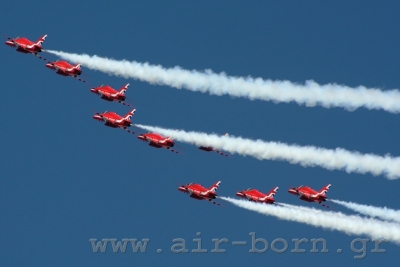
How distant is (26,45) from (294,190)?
32.2 meters

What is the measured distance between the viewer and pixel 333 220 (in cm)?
11469

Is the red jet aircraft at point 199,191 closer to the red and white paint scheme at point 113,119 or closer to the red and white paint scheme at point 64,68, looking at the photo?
the red and white paint scheme at point 113,119

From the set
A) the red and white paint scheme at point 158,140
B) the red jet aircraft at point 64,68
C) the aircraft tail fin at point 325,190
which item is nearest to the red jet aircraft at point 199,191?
the red and white paint scheme at point 158,140

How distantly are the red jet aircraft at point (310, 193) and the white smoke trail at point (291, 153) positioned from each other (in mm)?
5627

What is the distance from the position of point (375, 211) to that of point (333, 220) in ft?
17.0

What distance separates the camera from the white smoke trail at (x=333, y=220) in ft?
361

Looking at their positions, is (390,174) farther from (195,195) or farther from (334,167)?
(195,195)

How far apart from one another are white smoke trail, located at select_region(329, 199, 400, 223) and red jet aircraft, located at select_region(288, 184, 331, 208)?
4736 mm

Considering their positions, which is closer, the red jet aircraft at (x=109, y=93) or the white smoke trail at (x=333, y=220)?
the white smoke trail at (x=333, y=220)

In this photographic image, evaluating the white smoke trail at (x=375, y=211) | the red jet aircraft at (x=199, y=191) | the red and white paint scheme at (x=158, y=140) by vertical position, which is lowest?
the white smoke trail at (x=375, y=211)

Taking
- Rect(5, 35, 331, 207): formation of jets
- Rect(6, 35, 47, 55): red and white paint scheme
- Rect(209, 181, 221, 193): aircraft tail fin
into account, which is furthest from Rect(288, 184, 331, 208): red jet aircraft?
Rect(6, 35, 47, 55): red and white paint scheme

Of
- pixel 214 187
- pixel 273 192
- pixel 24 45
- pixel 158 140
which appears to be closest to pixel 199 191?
pixel 214 187

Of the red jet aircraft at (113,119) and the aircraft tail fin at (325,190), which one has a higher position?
the red jet aircraft at (113,119)

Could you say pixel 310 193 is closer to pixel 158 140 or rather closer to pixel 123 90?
pixel 158 140
